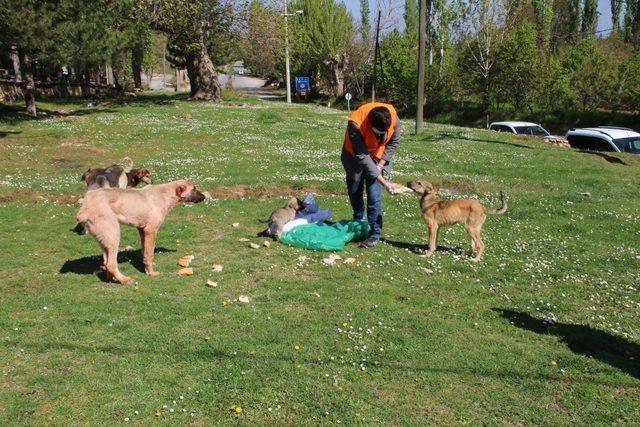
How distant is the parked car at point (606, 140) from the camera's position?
2601 centimetres

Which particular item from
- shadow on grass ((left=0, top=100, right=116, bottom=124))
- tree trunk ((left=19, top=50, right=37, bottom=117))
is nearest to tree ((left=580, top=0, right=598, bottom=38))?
shadow on grass ((left=0, top=100, right=116, bottom=124))

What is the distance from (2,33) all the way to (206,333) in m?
23.6

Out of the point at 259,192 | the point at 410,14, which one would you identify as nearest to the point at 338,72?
the point at 410,14

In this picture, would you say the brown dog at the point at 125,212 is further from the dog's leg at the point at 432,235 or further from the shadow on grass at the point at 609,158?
the shadow on grass at the point at 609,158

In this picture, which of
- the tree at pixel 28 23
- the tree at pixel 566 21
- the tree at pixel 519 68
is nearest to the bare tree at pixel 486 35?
the tree at pixel 519 68

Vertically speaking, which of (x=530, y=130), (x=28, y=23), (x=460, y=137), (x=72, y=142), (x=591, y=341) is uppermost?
(x=28, y=23)

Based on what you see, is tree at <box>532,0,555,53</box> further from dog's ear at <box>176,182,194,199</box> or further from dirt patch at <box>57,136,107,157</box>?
dog's ear at <box>176,182,194,199</box>

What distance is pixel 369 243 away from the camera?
33.5ft

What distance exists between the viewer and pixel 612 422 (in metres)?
5.10

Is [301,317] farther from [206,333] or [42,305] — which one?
[42,305]

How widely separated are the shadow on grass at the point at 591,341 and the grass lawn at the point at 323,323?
0.03 m

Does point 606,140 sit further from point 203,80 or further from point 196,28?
point 203,80

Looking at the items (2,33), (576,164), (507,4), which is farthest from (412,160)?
(507,4)

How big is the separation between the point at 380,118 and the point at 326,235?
2.55 metres
